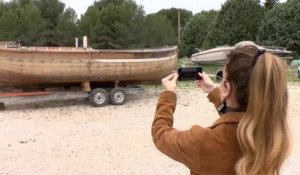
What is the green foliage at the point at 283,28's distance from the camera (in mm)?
26830

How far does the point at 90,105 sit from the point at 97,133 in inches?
126

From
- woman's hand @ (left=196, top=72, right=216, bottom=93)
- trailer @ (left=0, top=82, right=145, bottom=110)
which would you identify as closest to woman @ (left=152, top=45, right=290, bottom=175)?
woman's hand @ (left=196, top=72, right=216, bottom=93)

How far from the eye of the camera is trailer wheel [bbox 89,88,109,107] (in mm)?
11141

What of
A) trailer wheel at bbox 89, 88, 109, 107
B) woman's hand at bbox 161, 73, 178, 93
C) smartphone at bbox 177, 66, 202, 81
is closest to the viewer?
woman's hand at bbox 161, 73, 178, 93

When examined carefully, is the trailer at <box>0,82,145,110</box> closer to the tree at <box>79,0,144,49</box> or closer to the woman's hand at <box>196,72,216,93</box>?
the woman's hand at <box>196,72,216,93</box>

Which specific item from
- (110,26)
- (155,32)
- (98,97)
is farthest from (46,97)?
(155,32)

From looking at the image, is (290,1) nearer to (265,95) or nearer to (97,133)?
(97,133)

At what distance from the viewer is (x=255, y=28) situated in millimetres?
28375

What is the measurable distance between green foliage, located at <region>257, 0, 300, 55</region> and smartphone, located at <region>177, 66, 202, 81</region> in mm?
25276

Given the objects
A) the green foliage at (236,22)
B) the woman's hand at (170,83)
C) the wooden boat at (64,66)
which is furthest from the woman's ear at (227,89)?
the green foliage at (236,22)

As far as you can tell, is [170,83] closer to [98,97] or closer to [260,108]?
[260,108]

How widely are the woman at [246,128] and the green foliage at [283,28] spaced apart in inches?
1015

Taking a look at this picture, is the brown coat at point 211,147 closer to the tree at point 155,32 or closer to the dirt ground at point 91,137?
the dirt ground at point 91,137

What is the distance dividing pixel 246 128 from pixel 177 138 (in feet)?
0.97
